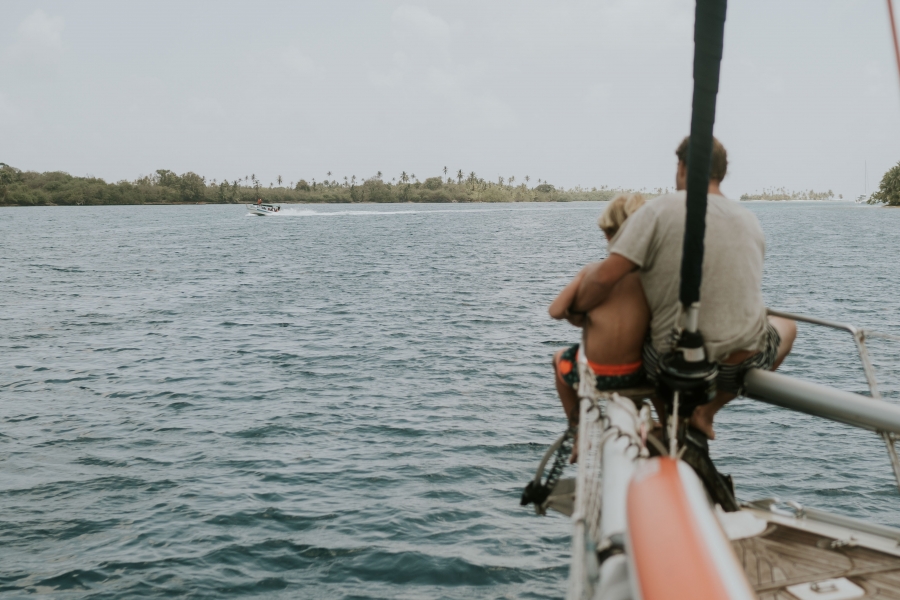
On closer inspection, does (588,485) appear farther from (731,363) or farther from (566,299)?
(731,363)

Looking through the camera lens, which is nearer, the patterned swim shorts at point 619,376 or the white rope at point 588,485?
the white rope at point 588,485

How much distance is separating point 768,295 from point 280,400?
24.8m

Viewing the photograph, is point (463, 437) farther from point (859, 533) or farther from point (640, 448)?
point (640, 448)

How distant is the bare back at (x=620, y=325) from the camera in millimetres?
3965

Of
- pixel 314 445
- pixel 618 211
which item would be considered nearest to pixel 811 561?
pixel 618 211

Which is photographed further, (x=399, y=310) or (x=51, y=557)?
(x=399, y=310)

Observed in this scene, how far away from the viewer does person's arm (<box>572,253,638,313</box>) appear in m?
3.73

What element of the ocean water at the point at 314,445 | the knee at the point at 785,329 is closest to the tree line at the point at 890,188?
the ocean water at the point at 314,445

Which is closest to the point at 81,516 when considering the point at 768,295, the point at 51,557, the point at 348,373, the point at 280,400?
the point at 51,557

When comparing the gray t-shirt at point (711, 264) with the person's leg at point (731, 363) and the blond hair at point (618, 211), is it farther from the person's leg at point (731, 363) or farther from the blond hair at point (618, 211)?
the blond hair at point (618, 211)

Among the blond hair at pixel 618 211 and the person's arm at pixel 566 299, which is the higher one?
the blond hair at pixel 618 211

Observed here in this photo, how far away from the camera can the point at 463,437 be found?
1496 centimetres

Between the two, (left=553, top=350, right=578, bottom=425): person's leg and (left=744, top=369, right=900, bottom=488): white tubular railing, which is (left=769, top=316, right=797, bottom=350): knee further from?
(left=553, top=350, right=578, bottom=425): person's leg

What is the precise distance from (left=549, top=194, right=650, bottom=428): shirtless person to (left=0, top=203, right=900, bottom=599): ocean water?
19.4 ft
